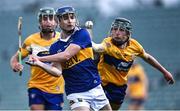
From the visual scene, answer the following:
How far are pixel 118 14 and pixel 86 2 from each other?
1.29 meters

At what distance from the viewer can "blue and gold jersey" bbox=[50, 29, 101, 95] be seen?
911cm

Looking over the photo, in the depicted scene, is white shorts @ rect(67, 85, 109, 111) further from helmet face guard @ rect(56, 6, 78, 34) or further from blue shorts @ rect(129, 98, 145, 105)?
blue shorts @ rect(129, 98, 145, 105)

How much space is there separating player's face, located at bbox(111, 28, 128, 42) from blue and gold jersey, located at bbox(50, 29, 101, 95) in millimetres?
726

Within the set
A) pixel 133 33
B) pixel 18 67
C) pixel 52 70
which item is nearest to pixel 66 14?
pixel 52 70

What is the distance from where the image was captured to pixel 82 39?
9094mm

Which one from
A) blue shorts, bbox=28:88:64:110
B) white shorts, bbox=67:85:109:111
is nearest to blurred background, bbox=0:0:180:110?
blue shorts, bbox=28:88:64:110

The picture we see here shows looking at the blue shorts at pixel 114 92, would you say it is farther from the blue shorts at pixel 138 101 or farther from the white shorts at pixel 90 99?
the blue shorts at pixel 138 101

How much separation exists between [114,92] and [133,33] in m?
11.8

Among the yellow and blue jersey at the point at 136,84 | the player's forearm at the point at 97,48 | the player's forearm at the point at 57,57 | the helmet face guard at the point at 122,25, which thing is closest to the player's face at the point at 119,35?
the helmet face guard at the point at 122,25

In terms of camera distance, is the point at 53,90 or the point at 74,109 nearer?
the point at 74,109

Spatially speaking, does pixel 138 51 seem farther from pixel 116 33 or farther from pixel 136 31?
pixel 136 31

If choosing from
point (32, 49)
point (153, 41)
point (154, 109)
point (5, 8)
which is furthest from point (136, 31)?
point (32, 49)

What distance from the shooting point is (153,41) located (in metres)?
22.3

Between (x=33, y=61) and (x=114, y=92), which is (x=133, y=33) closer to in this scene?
(x=114, y=92)
